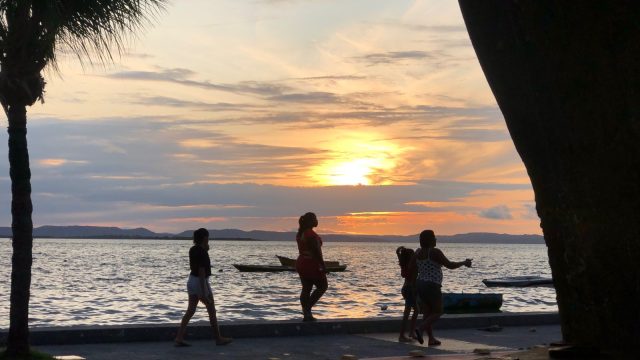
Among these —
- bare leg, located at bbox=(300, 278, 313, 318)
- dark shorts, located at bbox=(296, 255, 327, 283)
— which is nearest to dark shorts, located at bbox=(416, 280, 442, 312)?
dark shorts, located at bbox=(296, 255, 327, 283)

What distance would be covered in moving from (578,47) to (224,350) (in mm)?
9098

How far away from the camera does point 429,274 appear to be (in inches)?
511

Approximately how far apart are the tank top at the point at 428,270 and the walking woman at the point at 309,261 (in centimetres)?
182

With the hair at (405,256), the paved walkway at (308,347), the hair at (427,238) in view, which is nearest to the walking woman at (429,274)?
the hair at (427,238)

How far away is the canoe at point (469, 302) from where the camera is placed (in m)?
20.2

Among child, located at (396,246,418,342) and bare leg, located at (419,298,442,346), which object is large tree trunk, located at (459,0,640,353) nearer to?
bare leg, located at (419,298,442,346)

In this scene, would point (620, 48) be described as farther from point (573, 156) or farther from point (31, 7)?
point (31, 7)

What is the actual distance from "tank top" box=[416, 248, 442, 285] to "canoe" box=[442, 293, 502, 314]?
6943mm

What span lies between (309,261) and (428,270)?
Answer: 219 centimetres

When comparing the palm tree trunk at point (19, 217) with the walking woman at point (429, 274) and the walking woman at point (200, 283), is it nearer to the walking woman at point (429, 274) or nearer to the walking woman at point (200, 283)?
the walking woman at point (200, 283)

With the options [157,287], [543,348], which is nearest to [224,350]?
[543,348]

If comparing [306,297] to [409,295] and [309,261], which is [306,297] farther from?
[409,295]

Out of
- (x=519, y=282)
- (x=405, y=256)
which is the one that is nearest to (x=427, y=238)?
(x=405, y=256)

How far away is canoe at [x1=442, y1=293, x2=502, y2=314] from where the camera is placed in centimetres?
2019
